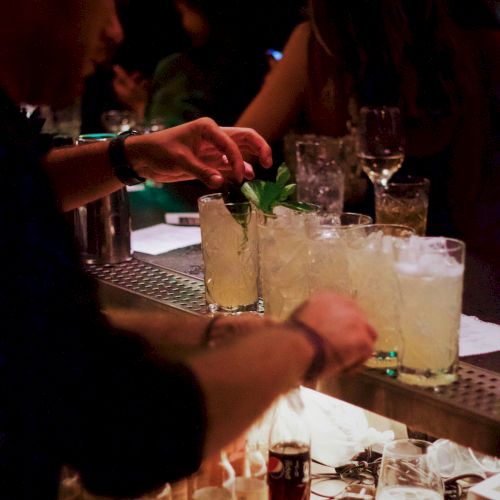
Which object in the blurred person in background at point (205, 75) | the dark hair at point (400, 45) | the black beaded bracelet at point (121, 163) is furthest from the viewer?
the blurred person in background at point (205, 75)

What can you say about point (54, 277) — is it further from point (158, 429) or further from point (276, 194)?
point (276, 194)

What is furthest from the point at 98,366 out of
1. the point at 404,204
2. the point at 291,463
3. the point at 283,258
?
the point at 404,204

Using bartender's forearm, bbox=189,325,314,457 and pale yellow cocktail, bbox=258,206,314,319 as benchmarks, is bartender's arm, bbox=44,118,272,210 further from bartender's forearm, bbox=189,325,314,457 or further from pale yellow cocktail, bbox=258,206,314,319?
bartender's forearm, bbox=189,325,314,457

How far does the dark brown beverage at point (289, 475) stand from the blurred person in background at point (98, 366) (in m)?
0.51

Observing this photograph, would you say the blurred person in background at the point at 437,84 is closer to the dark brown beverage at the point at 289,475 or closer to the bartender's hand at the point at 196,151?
the bartender's hand at the point at 196,151

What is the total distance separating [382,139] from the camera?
2164 mm

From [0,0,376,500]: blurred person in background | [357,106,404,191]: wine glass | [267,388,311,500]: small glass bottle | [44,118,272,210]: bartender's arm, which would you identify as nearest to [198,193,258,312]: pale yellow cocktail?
[44,118,272,210]: bartender's arm

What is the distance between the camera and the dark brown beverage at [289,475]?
Result: 5.04ft

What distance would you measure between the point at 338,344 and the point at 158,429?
29 cm

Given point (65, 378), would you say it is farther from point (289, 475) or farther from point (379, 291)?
point (289, 475)

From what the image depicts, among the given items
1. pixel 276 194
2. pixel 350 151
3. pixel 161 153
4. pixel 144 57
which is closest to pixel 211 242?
pixel 276 194

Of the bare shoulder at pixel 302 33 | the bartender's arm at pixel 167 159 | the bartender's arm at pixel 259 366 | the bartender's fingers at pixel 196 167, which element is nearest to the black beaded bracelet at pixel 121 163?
the bartender's arm at pixel 167 159

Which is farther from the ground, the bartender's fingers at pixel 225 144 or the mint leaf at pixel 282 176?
the bartender's fingers at pixel 225 144

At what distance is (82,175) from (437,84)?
55.4 inches
